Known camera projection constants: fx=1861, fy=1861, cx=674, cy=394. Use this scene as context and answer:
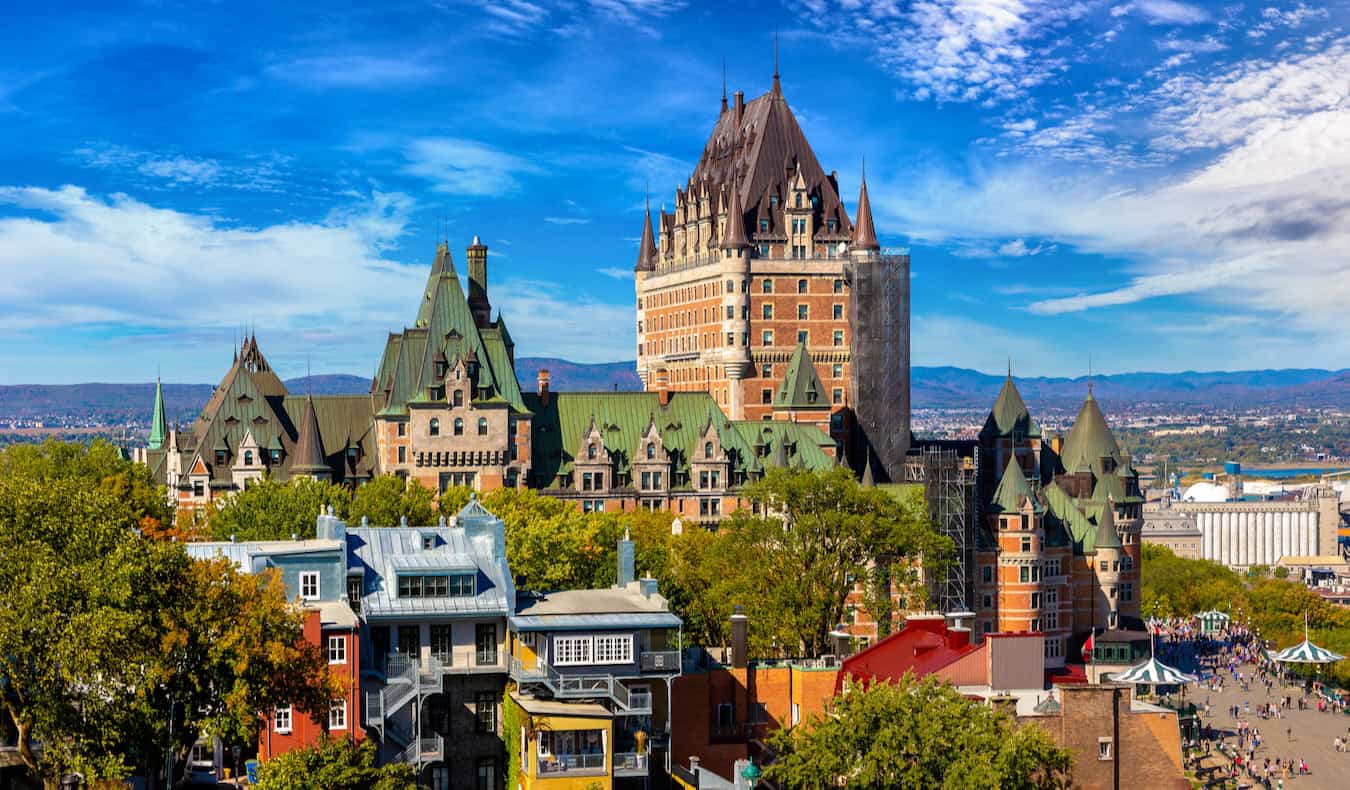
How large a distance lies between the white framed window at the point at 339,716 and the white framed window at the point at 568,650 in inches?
353

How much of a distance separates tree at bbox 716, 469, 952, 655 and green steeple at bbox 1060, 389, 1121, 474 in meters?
52.6

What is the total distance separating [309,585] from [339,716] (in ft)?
23.9

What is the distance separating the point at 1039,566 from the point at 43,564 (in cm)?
9683

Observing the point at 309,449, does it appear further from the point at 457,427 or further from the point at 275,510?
the point at 275,510

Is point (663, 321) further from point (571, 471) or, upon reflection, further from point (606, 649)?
point (606, 649)

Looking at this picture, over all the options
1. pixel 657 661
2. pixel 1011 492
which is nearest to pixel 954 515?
pixel 1011 492

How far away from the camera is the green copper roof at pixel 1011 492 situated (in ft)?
481

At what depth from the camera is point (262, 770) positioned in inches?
2559

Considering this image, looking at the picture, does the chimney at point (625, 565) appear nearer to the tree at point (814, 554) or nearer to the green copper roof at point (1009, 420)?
the tree at point (814, 554)

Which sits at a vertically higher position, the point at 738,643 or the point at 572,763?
the point at 738,643

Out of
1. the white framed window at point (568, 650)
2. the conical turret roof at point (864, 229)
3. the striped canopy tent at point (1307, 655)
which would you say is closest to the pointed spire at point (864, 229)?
the conical turret roof at point (864, 229)

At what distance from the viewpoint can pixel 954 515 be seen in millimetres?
144125

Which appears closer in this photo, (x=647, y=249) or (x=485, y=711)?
(x=485, y=711)

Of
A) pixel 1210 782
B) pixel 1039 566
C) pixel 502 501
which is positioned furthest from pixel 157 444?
pixel 1210 782
